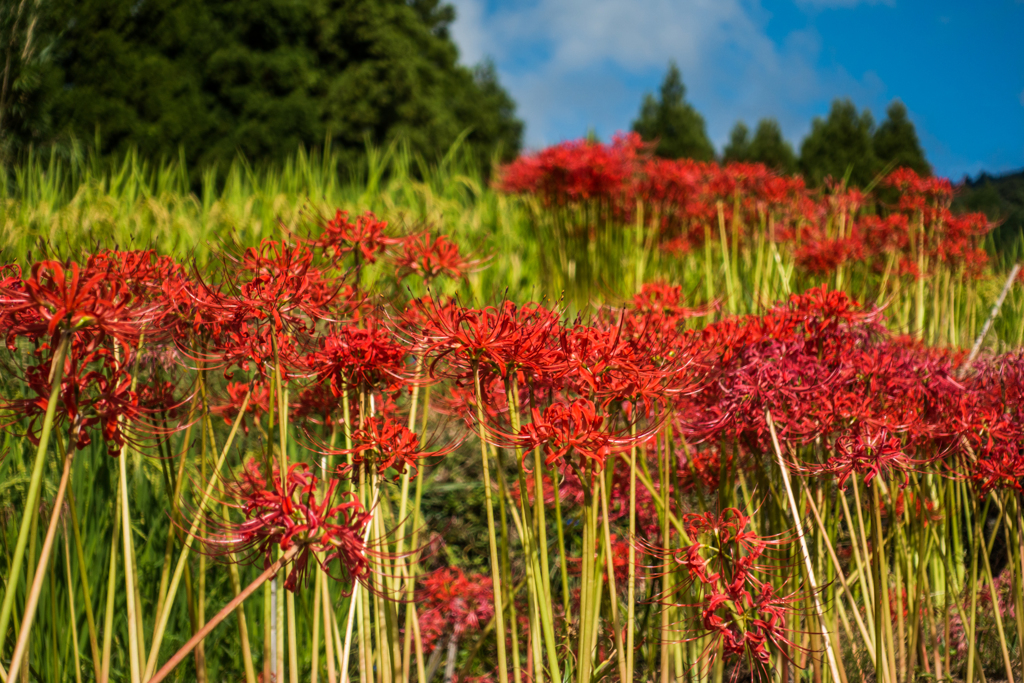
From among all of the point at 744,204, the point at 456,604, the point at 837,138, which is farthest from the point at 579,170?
the point at 837,138

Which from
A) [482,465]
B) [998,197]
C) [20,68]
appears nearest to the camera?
[482,465]

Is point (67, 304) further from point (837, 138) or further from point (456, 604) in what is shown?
point (837, 138)

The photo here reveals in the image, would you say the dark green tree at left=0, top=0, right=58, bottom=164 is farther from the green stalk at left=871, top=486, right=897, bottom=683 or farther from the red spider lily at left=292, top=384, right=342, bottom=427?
the green stalk at left=871, top=486, right=897, bottom=683

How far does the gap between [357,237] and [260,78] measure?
1715 cm

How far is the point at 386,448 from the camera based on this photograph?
1.32 meters

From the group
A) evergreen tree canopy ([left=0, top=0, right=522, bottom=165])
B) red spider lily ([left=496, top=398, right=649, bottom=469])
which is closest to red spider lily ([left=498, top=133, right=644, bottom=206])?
red spider lily ([left=496, top=398, right=649, bottom=469])

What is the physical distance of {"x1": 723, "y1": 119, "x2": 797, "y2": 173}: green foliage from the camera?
24300 millimetres

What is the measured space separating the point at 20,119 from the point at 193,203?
5.21m

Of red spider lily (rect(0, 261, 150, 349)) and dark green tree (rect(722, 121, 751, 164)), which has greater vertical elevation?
dark green tree (rect(722, 121, 751, 164))

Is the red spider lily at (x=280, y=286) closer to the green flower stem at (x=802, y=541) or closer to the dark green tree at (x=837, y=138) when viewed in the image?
the green flower stem at (x=802, y=541)

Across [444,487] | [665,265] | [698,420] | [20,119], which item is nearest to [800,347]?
[698,420]

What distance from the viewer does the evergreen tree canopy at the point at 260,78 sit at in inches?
558

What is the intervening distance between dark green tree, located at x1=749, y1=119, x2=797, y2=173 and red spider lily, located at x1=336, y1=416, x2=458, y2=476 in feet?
80.0

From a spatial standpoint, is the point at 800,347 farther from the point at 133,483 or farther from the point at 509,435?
the point at 133,483
